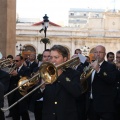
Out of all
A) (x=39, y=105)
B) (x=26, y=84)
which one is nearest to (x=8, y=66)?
(x=39, y=105)

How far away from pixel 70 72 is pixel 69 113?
1.73 ft

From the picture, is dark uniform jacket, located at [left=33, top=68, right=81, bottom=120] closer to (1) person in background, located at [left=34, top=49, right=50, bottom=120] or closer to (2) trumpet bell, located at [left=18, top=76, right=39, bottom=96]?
(2) trumpet bell, located at [left=18, top=76, right=39, bottom=96]

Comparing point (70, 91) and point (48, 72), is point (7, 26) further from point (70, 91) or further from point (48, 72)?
point (70, 91)

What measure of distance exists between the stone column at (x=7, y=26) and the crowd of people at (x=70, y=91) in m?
7.13

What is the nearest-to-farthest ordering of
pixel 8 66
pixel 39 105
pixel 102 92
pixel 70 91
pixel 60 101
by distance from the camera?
pixel 70 91 < pixel 60 101 < pixel 102 92 < pixel 39 105 < pixel 8 66

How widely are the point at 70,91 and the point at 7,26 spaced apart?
1422 cm

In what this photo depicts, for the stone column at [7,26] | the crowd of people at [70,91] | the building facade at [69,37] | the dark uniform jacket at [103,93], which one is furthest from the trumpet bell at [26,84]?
the building facade at [69,37]

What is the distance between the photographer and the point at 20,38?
71.5 m

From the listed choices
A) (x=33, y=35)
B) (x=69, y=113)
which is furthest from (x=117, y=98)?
(x=33, y=35)

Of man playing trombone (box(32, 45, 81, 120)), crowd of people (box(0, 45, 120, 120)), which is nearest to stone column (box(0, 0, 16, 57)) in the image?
crowd of people (box(0, 45, 120, 120))

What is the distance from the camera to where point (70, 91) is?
17.6ft

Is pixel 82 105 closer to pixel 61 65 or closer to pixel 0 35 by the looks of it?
pixel 61 65

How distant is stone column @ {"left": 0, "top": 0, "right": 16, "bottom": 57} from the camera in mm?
19172

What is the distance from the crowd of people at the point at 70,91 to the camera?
5.45 m
